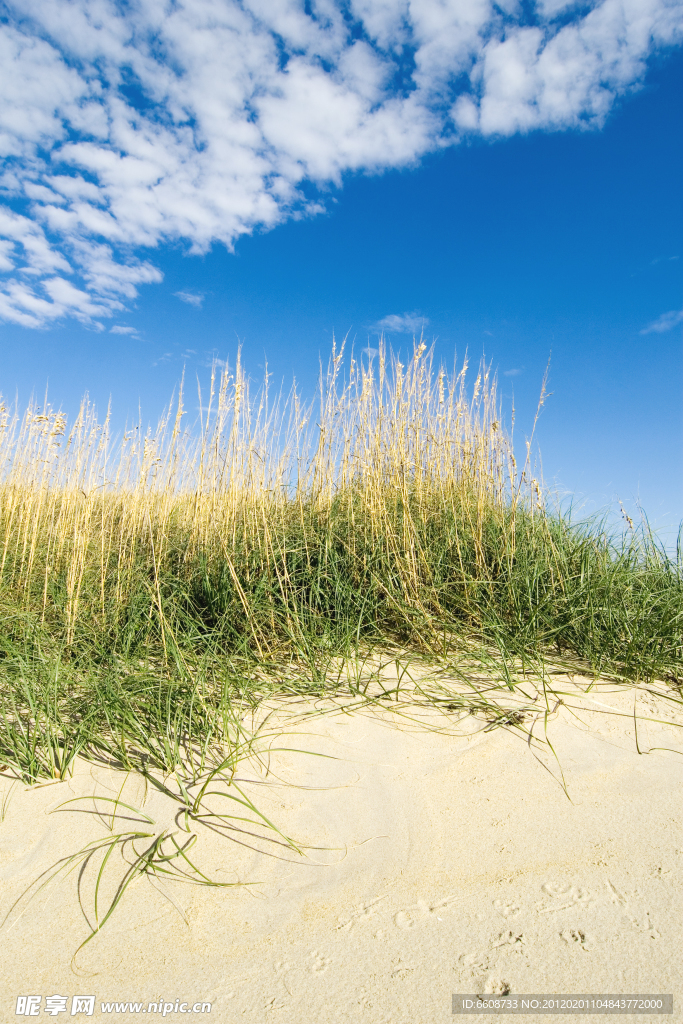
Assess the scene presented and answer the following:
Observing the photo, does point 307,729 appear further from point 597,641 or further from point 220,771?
point 597,641

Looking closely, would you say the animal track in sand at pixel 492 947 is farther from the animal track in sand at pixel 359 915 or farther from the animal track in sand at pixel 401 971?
the animal track in sand at pixel 359 915

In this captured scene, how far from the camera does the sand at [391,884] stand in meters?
1.13

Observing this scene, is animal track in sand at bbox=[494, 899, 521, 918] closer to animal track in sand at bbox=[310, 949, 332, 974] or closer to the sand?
the sand

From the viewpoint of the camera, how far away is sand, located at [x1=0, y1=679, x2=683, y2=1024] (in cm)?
113

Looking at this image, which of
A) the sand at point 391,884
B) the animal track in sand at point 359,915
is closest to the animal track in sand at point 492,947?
the sand at point 391,884

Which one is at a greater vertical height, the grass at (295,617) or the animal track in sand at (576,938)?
the grass at (295,617)

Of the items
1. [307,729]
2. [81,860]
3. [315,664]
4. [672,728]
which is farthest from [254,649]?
[672,728]

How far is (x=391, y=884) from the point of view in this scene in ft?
4.48

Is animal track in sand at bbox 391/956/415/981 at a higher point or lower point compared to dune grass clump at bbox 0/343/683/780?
→ lower

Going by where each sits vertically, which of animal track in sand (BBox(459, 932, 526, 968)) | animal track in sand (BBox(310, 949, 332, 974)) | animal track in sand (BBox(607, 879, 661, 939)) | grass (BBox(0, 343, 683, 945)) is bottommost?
animal track in sand (BBox(310, 949, 332, 974))

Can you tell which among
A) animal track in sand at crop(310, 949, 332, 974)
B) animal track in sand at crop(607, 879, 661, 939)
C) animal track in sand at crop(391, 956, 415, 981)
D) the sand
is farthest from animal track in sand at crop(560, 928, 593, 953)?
animal track in sand at crop(310, 949, 332, 974)

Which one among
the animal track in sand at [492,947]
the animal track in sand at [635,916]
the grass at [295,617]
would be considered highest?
the grass at [295,617]

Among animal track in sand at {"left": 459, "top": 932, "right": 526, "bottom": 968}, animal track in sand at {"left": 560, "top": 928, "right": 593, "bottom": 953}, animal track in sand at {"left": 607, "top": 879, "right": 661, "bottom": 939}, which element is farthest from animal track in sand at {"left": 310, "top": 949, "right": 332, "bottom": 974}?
animal track in sand at {"left": 607, "top": 879, "right": 661, "bottom": 939}

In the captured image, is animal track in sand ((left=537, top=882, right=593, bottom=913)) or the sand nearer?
the sand
